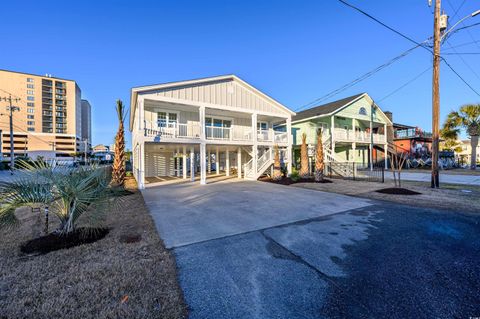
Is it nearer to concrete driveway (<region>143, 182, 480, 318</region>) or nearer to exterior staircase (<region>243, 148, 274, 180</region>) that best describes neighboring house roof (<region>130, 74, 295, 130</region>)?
exterior staircase (<region>243, 148, 274, 180</region>)

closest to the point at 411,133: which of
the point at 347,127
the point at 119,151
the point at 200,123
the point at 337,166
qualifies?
the point at 347,127

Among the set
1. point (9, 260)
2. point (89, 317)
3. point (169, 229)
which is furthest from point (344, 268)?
point (9, 260)

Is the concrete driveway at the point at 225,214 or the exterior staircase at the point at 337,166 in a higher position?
the exterior staircase at the point at 337,166

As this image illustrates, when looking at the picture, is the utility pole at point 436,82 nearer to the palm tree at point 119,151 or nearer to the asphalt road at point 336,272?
the asphalt road at point 336,272

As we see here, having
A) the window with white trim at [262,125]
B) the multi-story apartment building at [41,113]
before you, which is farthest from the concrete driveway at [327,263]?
the multi-story apartment building at [41,113]

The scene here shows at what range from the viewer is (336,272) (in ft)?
9.06

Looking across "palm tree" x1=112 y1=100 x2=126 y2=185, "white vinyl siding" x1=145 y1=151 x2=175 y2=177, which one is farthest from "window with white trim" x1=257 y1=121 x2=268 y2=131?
"palm tree" x1=112 y1=100 x2=126 y2=185

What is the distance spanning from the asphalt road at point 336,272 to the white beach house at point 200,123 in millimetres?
9258

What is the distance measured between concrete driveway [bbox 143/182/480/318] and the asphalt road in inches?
0.5

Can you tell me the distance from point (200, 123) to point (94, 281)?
35.7ft

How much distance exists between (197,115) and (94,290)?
1411 cm

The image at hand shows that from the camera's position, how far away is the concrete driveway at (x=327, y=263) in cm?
212

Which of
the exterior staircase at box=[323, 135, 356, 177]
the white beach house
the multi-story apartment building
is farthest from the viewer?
the multi-story apartment building

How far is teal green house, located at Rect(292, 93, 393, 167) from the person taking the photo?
19672mm
